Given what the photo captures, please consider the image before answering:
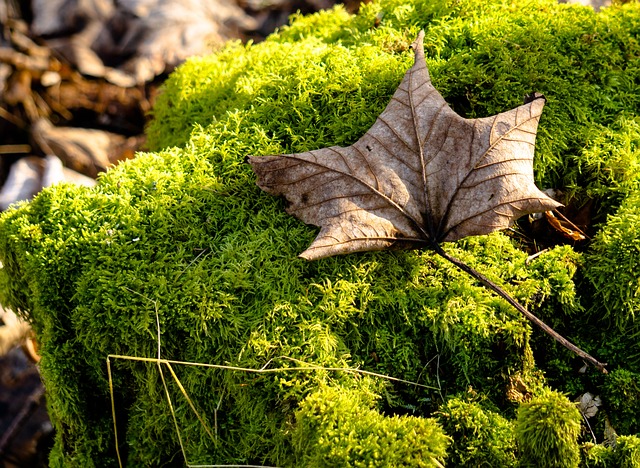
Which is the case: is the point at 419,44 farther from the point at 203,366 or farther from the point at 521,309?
the point at 203,366

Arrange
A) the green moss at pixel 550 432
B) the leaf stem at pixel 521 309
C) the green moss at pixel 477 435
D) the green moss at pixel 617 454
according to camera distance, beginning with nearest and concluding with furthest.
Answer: the green moss at pixel 550 432, the green moss at pixel 617 454, the green moss at pixel 477 435, the leaf stem at pixel 521 309

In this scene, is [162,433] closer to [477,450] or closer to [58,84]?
[477,450]

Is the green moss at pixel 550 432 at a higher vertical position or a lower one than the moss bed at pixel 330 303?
lower

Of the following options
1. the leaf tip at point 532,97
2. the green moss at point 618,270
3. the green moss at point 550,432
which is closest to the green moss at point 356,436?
the green moss at point 550,432

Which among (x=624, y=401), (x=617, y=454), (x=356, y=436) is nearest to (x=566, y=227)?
(x=624, y=401)

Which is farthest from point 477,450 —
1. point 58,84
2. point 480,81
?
point 58,84

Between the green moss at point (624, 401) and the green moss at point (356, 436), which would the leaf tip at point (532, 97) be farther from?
the green moss at point (356, 436)

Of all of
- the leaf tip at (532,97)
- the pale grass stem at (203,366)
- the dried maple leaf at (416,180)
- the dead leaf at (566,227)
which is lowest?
the pale grass stem at (203,366)
